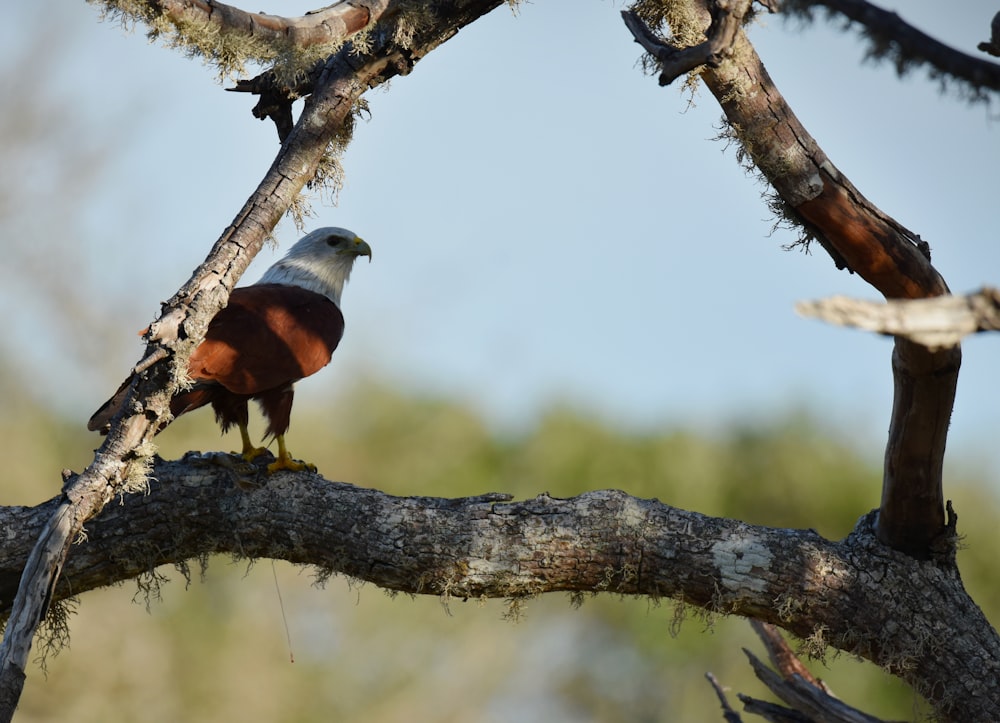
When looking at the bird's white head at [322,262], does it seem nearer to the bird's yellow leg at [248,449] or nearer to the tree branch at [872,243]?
the bird's yellow leg at [248,449]

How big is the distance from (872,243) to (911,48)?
102 cm

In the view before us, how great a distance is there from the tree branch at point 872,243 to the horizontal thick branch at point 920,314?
3.52ft

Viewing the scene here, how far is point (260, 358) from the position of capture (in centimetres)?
375

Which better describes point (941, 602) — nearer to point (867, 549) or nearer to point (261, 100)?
point (867, 549)

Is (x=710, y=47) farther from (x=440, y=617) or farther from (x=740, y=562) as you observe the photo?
(x=440, y=617)

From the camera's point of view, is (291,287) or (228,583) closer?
(291,287)

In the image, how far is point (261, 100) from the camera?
355 cm

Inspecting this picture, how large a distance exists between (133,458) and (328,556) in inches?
28.9

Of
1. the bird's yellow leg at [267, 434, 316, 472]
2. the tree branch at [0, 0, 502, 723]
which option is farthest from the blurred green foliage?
the tree branch at [0, 0, 502, 723]

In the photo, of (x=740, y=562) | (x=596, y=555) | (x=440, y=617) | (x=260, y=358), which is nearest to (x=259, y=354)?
(x=260, y=358)

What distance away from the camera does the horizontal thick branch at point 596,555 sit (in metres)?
3.07

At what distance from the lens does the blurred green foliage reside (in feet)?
37.7

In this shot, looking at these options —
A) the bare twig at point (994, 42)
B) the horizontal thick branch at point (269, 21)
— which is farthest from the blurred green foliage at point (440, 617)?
the horizontal thick branch at point (269, 21)

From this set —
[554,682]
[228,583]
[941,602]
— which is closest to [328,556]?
[941,602]
